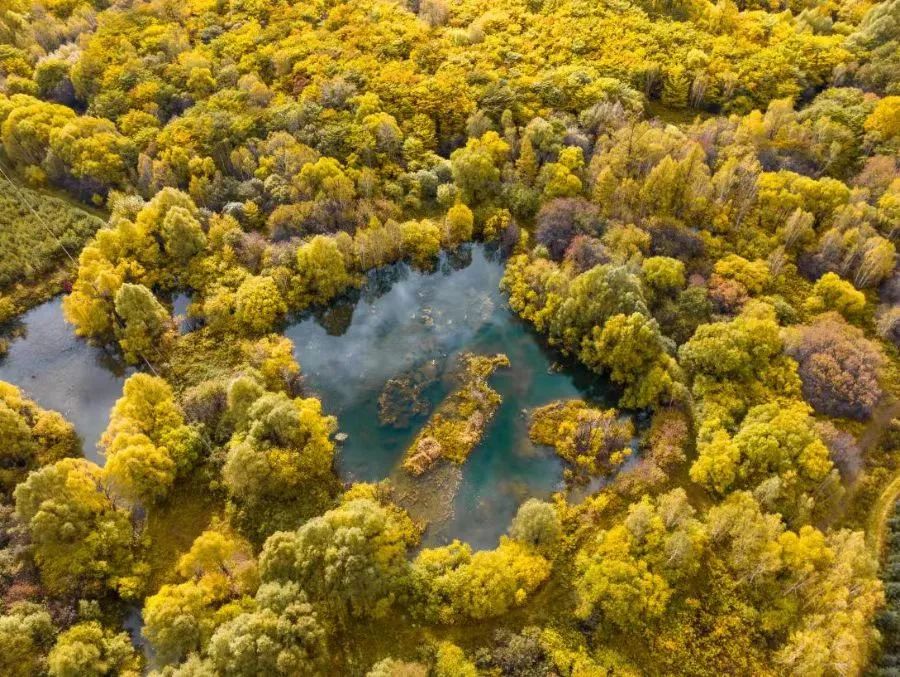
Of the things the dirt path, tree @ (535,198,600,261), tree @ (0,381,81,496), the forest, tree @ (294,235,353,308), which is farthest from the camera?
tree @ (535,198,600,261)

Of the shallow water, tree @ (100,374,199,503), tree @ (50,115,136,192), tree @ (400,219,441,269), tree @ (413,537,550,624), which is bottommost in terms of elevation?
tree @ (413,537,550,624)

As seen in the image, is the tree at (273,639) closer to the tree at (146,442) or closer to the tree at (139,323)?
the tree at (146,442)

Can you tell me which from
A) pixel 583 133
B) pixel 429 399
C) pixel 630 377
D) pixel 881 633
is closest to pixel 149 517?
pixel 429 399

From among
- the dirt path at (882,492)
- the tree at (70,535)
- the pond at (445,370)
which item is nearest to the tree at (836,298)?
the dirt path at (882,492)

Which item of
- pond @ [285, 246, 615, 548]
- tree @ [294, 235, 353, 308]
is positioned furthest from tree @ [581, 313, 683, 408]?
tree @ [294, 235, 353, 308]

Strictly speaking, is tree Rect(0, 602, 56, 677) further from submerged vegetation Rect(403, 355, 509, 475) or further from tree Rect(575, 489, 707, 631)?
tree Rect(575, 489, 707, 631)

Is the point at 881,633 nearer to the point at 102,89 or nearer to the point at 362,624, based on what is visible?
the point at 362,624
